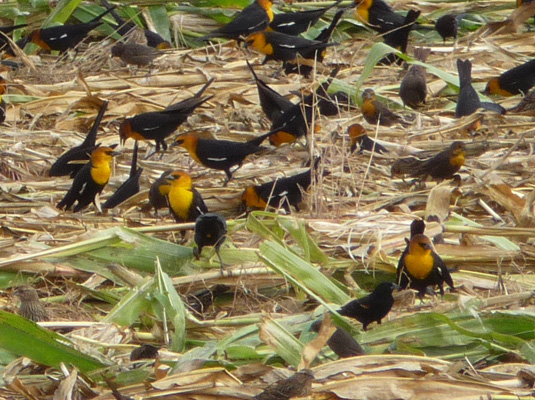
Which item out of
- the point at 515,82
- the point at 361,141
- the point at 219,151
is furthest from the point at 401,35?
the point at 219,151

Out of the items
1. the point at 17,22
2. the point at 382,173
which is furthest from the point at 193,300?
the point at 17,22

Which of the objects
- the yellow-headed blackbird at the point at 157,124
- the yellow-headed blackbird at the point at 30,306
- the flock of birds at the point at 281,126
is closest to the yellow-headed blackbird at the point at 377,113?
the flock of birds at the point at 281,126

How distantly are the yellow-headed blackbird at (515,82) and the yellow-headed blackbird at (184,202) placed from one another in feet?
9.98

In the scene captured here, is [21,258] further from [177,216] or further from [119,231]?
[177,216]

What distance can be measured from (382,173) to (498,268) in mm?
1711

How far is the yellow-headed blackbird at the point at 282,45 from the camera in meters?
8.35

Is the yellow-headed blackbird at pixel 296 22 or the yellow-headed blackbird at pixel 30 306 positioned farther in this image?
the yellow-headed blackbird at pixel 296 22

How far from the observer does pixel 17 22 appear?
31.9ft

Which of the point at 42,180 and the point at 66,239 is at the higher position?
the point at 66,239

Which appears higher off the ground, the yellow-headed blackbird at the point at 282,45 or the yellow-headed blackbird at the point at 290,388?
the yellow-headed blackbird at the point at 290,388

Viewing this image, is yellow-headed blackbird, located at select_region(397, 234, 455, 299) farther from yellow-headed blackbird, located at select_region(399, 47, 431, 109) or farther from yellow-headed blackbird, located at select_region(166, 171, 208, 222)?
yellow-headed blackbird, located at select_region(399, 47, 431, 109)

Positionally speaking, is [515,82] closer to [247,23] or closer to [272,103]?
[272,103]

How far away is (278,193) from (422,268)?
1.49m

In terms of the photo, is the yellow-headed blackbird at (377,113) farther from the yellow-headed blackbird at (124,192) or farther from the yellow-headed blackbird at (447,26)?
the yellow-headed blackbird at (124,192)
